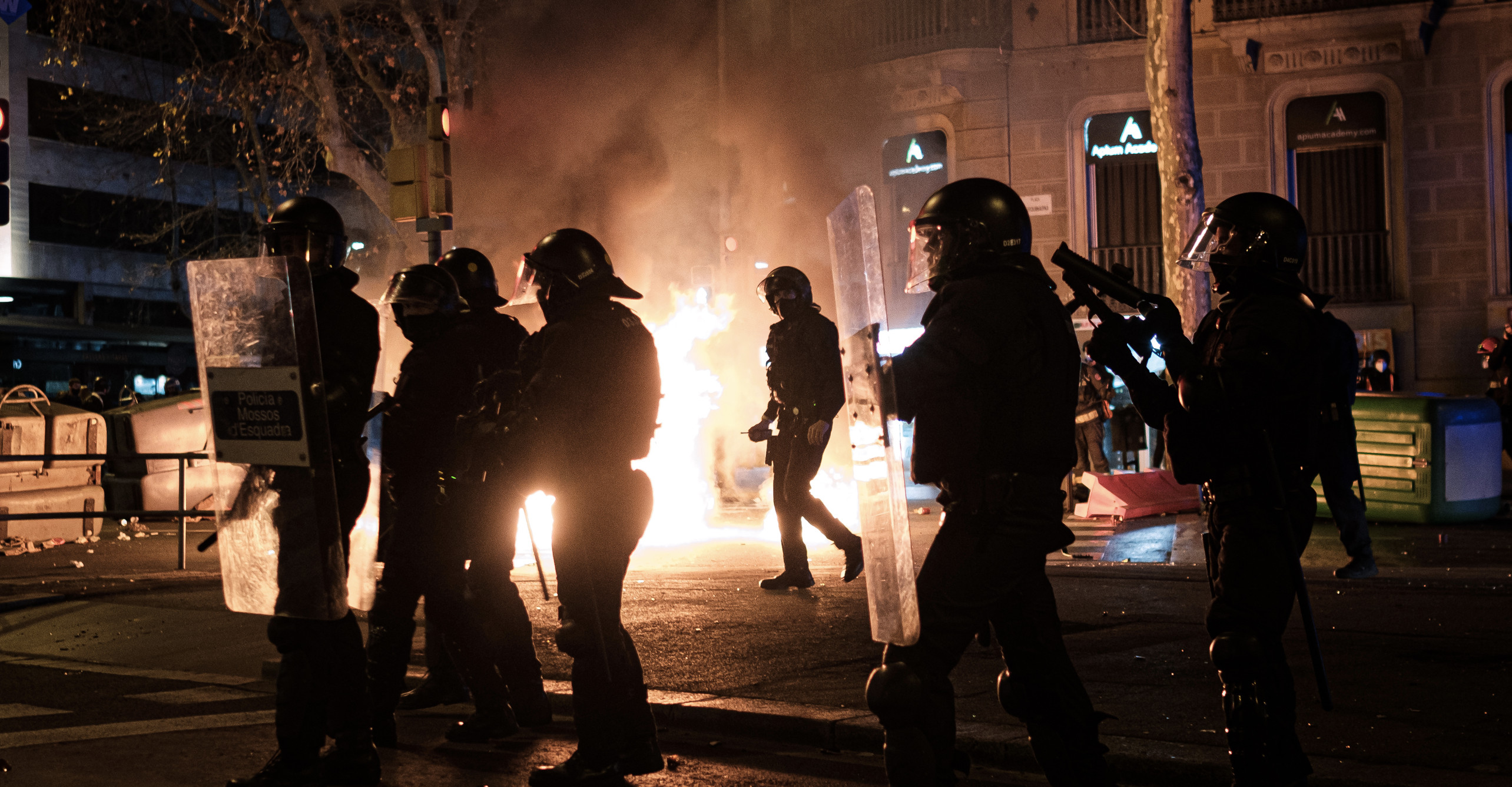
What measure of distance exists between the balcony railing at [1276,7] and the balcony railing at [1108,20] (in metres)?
1.01

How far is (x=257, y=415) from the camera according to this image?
388 centimetres

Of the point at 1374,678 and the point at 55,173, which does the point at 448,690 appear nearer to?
the point at 1374,678

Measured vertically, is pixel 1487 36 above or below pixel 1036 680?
above

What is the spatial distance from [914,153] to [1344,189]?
579cm

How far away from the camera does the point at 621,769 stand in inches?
156

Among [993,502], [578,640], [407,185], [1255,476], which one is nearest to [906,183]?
[407,185]

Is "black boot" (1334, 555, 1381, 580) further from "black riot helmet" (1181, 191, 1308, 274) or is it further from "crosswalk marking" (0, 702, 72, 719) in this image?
"crosswalk marking" (0, 702, 72, 719)

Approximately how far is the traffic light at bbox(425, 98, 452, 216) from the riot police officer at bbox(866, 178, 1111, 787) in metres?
5.19

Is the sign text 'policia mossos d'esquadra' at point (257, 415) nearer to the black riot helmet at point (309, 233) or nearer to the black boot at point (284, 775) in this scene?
the black riot helmet at point (309, 233)

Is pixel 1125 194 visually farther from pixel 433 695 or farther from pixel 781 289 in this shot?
pixel 433 695

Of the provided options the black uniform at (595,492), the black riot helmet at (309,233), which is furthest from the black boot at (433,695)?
the black riot helmet at (309,233)

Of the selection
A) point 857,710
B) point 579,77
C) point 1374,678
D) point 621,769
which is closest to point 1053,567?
point 1374,678

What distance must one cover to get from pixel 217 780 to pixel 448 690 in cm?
116

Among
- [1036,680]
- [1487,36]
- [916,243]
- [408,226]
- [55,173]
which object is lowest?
[1036,680]
